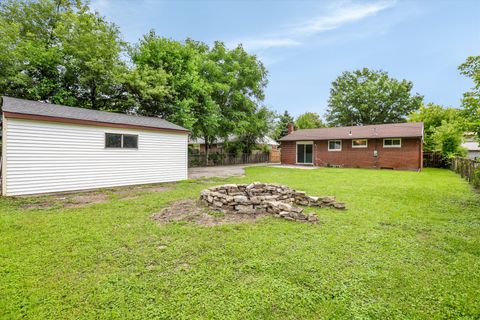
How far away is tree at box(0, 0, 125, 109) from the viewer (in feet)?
39.7

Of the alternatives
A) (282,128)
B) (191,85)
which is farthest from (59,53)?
(282,128)

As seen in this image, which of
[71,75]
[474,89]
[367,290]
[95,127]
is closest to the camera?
[367,290]

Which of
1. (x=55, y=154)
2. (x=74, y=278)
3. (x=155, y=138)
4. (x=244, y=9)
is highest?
(x=244, y=9)

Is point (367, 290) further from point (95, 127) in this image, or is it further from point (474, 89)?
point (95, 127)

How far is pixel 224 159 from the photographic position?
927 inches

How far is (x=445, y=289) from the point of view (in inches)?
94.6

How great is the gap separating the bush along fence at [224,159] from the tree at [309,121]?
45.4 feet

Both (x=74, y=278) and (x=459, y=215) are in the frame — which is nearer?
(x=74, y=278)

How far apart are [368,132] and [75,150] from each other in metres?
19.8

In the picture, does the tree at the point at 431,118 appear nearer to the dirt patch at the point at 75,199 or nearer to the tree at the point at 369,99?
the tree at the point at 369,99

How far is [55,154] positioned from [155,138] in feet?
12.0

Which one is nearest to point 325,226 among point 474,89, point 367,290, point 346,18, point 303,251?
point 303,251

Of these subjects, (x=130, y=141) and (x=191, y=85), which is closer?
(x=130, y=141)

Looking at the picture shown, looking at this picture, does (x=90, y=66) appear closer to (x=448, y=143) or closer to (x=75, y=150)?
(x=75, y=150)
